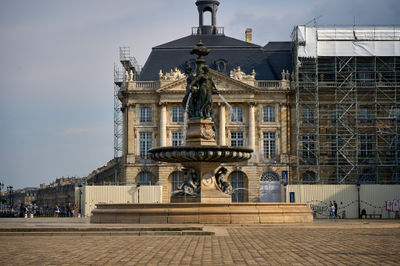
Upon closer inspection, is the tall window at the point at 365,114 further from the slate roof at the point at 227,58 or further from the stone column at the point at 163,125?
the stone column at the point at 163,125

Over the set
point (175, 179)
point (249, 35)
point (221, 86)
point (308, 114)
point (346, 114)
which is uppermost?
point (249, 35)

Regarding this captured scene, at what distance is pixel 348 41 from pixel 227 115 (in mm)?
12515

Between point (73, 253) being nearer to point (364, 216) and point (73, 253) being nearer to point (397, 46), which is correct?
point (364, 216)

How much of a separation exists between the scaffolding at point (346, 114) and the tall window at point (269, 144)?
2.72 metres

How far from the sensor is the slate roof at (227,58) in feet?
201

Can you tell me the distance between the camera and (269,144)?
59.9 metres

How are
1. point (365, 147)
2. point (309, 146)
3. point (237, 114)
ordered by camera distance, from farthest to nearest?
point (237, 114), point (309, 146), point (365, 147)

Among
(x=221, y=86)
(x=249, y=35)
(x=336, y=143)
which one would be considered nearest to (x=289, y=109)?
(x=221, y=86)

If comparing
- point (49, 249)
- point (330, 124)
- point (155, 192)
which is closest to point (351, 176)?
point (330, 124)

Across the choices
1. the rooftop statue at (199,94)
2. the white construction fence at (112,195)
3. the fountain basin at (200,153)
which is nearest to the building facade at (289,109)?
the white construction fence at (112,195)

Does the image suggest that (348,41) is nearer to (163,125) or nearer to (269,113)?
(269,113)

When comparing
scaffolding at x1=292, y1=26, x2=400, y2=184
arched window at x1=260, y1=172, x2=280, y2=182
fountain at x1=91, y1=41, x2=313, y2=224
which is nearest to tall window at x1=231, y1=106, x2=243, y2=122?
scaffolding at x1=292, y1=26, x2=400, y2=184

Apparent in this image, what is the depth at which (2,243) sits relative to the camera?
13.9m

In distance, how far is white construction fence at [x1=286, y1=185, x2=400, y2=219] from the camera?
4188 cm
